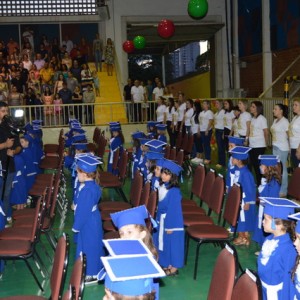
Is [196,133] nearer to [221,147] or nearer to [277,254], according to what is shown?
[221,147]

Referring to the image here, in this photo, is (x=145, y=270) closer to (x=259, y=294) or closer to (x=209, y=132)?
(x=259, y=294)

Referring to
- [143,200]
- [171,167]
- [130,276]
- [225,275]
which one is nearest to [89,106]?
[143,200]

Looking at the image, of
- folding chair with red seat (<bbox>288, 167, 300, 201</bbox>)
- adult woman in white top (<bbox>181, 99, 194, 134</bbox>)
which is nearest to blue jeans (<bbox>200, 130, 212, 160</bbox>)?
adult woman in white top (<bbox>181, 99, 194, 134</bbox>)

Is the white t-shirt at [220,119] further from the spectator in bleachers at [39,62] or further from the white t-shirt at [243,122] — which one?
the spectator in bleachers at [39,62]

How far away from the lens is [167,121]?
14133 millimetres

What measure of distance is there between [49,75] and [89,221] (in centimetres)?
1350

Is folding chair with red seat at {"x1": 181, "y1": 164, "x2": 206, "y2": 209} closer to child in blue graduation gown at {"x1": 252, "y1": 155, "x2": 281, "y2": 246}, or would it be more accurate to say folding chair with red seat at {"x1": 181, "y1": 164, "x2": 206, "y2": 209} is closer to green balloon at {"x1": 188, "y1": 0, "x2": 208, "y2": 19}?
child in blue graduation gown at {"x1": 252, "y1": 155, "x2": 281, "y2": 246}

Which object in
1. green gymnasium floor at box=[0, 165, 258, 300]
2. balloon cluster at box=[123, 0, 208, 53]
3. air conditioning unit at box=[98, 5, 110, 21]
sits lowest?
green gymnasium floor at box=[0, 165, 258, 300]

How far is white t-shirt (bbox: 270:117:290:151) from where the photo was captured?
26.7ft

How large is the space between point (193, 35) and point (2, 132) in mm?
17095

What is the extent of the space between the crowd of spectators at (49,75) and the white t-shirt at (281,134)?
864cm

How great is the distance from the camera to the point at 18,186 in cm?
752

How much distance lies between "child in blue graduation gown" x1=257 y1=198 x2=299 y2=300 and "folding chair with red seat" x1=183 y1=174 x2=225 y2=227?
1.86 metres

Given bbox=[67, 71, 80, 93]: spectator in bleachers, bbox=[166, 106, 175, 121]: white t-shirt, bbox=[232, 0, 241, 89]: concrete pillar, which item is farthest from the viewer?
bbox=[232, 0, 241, 89]: concrete pillar
